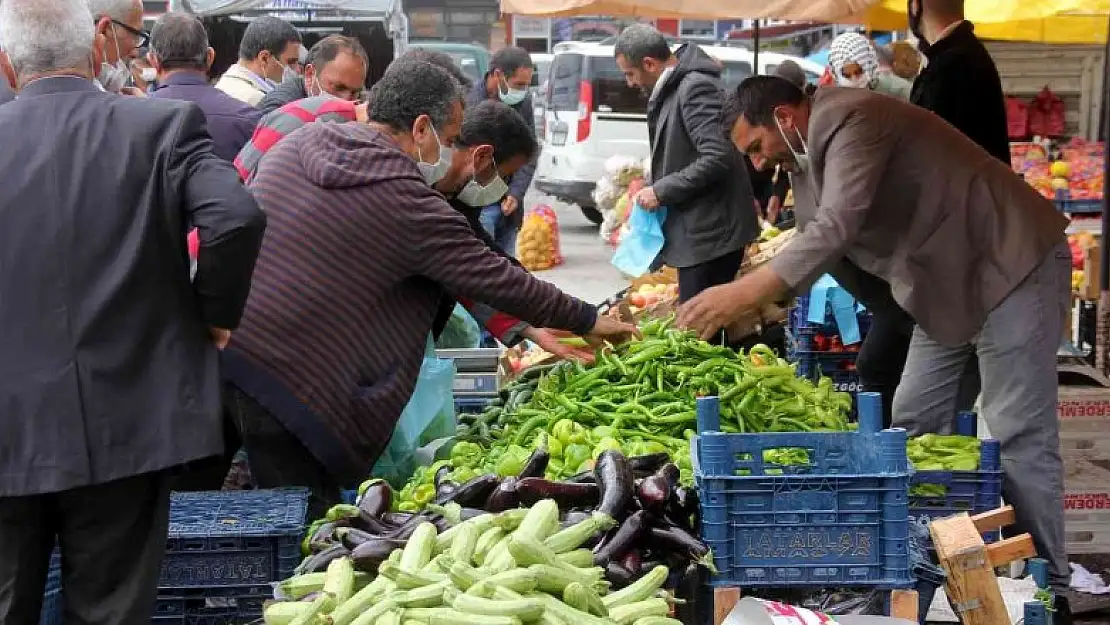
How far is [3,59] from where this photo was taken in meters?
3.68

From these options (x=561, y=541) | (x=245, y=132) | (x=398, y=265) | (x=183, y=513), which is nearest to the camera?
(x=561, y=541)

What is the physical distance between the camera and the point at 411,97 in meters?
4.77

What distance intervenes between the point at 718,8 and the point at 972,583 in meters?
4.74

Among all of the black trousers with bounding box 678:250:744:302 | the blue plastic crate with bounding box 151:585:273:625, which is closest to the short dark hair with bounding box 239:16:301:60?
the black trousers with bounding box 678:250:744:302

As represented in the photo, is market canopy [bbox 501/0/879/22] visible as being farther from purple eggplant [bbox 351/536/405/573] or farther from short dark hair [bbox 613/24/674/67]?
purple eggplant [bbox 351/536/405/573]

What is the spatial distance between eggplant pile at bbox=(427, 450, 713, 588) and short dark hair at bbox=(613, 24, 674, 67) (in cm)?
517

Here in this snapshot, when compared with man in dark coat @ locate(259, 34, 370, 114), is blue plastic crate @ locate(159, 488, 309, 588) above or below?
below

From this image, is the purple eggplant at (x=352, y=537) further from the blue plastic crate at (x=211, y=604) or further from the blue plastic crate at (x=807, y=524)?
the blue plastic crate at (x=807, y=524)

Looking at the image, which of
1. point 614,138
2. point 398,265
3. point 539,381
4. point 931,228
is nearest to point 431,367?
point 539,381

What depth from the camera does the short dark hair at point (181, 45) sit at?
6859mm

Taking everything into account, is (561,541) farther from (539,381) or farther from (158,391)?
(539,381)

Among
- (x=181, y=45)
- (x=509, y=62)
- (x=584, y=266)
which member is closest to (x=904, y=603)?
(x=181, y=45)

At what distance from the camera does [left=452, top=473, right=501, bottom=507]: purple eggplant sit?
156 inches

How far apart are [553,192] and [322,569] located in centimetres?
1673
